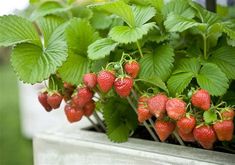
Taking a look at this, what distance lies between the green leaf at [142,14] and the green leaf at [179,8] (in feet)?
0.20

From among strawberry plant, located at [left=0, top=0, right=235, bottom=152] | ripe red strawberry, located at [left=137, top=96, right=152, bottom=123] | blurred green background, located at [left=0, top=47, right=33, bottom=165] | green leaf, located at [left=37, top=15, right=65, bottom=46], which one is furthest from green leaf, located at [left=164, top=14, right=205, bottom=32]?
blurred green background, located at [left=0, top=47, right=33, bottom=165]

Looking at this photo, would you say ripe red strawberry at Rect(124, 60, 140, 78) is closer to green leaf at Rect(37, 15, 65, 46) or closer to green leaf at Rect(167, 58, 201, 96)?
green leaf at Rect(167, 58, 201, 96)

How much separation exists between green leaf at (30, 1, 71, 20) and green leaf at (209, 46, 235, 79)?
11.9 inches

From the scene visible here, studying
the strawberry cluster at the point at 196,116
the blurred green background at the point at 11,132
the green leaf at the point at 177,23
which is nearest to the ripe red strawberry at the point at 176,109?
the strawberry cluster at the point at 196,116

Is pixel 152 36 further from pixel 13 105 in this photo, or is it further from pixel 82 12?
pixel 13 105

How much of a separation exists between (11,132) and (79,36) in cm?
134

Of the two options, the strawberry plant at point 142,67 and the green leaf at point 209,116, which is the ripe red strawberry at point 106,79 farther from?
the green leaf at point 209,116

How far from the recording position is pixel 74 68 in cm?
68

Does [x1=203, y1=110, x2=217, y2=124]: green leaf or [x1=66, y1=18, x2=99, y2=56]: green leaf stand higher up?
[x1=66, y1=18, x2=99, y2=56]: green leaf

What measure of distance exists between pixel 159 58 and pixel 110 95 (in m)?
0.12

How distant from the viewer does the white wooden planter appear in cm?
61

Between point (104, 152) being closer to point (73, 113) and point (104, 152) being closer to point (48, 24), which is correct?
point (73, 113)

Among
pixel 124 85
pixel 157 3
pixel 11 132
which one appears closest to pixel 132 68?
pixel 124 85

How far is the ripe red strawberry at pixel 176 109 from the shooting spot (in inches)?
22.1
